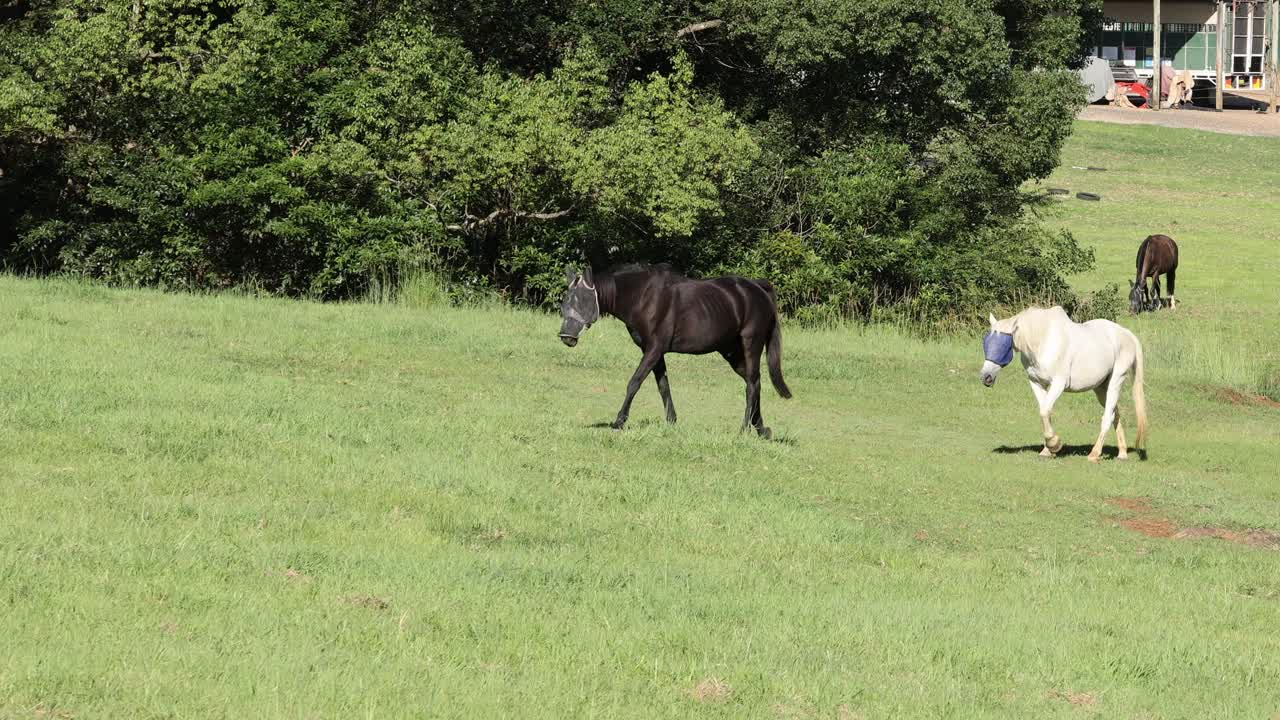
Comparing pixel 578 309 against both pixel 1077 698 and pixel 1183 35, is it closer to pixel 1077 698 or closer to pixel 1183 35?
pixel 1077 698

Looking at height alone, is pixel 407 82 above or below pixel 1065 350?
above

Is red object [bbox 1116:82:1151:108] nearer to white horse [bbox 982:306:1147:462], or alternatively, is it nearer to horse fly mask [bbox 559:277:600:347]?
white horse [bbox 982:306:1147:462]

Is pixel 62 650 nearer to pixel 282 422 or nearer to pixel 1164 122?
pixel 282 422

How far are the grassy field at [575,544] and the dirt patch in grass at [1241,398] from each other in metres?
1.22

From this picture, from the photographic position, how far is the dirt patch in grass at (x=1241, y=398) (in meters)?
26.5

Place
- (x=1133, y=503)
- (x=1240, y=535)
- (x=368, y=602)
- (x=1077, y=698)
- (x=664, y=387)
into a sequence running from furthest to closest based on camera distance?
(x=664, y=387) → (x=1133, y=503) → (x=1240, y=535) → (x=368, y=602) → (x=1077, y=698)

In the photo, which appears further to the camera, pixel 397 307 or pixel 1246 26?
pixel 1246 26

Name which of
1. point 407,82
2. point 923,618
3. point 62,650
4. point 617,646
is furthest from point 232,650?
point 407,82

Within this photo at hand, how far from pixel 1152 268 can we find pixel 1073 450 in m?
18.6

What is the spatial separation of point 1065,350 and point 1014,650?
31.7ft

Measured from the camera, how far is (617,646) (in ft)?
32.2

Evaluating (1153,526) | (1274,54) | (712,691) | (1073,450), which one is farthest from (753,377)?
(1274,54)

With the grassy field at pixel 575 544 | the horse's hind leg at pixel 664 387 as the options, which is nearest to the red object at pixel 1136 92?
the grassy field at pixel 575 544

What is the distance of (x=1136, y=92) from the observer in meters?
→ 89.3
